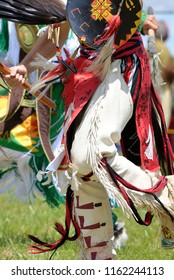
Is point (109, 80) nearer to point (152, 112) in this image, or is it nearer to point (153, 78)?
point (152, 112)

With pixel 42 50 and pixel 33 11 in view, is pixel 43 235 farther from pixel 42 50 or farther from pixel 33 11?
pixel 33 11

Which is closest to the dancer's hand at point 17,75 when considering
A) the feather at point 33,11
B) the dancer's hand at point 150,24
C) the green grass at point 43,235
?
the feather at point 33,11

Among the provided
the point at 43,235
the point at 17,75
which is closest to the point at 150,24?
the point at 17,75

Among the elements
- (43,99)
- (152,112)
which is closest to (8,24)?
(43,99)

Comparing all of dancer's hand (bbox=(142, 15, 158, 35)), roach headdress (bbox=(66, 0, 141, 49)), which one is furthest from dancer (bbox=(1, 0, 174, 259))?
dancer's hand (bbox=(142, 15, 158, 35))

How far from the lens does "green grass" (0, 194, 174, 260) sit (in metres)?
3.93

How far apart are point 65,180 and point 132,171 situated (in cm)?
33

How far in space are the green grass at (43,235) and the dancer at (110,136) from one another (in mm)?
323

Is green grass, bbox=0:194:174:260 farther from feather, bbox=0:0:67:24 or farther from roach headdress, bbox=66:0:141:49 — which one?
feather, bbox=0:0:67:24

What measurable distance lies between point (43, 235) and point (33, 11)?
5.50 feet

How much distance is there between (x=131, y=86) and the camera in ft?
10.2

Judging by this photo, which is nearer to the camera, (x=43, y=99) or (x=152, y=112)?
(x=152, y=112)

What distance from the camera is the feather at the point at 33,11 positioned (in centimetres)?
324

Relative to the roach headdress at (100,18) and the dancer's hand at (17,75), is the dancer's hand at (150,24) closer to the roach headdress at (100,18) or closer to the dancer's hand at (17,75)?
the roach headdress at (100,18)
